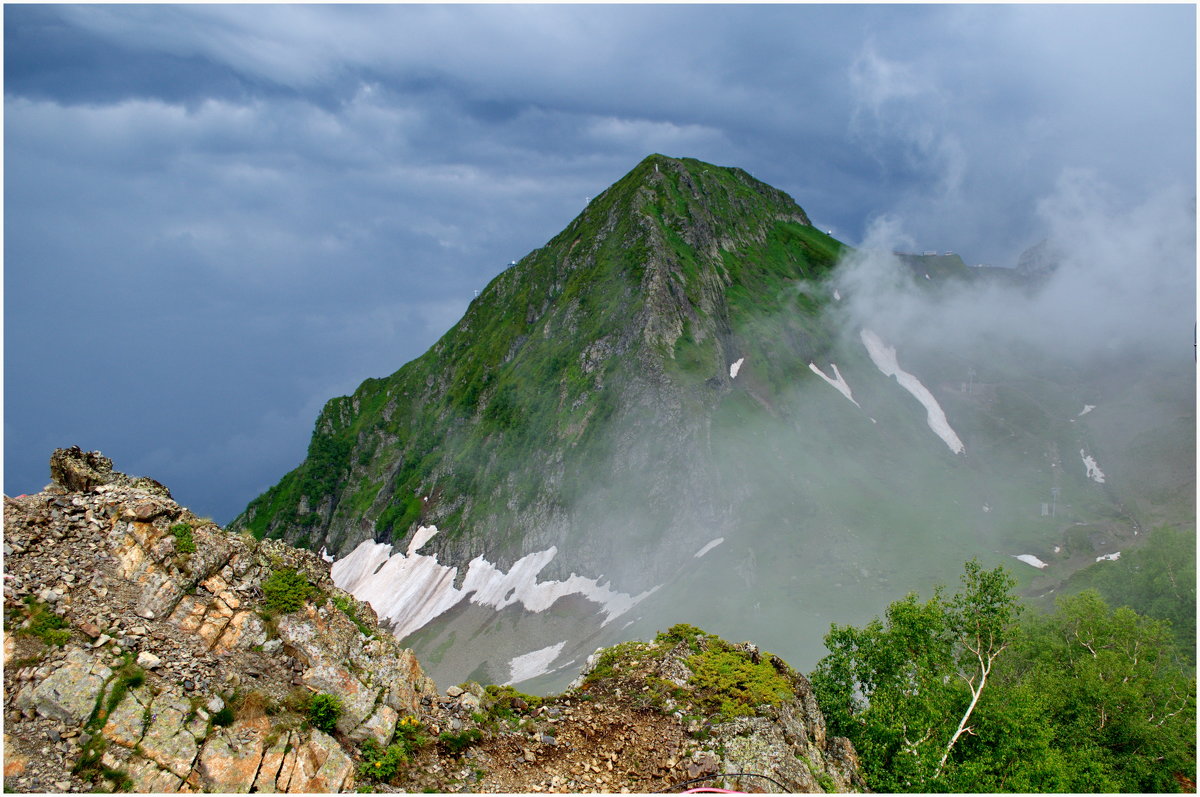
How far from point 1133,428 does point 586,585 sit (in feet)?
493

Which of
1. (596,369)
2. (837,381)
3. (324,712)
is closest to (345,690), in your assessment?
(324,712)

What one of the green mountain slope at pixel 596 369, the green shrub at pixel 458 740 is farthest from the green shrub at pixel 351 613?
the green mountain slope at pixel 596 369

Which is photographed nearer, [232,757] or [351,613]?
[232,757]

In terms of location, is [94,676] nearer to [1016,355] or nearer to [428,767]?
[428,767]

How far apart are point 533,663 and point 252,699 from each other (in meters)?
95.0

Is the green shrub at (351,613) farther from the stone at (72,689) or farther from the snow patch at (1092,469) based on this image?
the snow patch at (1092,469)

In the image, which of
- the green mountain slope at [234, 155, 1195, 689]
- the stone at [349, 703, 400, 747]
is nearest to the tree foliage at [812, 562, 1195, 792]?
the stone at [349, 703, 400, 747]

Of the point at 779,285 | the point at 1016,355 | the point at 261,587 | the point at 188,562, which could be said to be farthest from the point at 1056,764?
the point at 1016,355

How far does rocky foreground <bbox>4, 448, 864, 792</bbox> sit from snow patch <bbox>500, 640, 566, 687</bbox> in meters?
83.9

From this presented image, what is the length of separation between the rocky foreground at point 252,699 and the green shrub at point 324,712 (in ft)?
0.13

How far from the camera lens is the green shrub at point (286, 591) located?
62.7 feet

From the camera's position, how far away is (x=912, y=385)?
178875mm

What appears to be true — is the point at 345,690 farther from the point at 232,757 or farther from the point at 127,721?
the point at 127,721

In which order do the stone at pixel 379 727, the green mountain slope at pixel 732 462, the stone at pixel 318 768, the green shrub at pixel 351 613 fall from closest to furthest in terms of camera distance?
1. the stone at pixel 318 768
2. the stone at pixel 379 727
3. the green shrub at pixel 351 613
4. the green mountain slope at pixel 732 462
